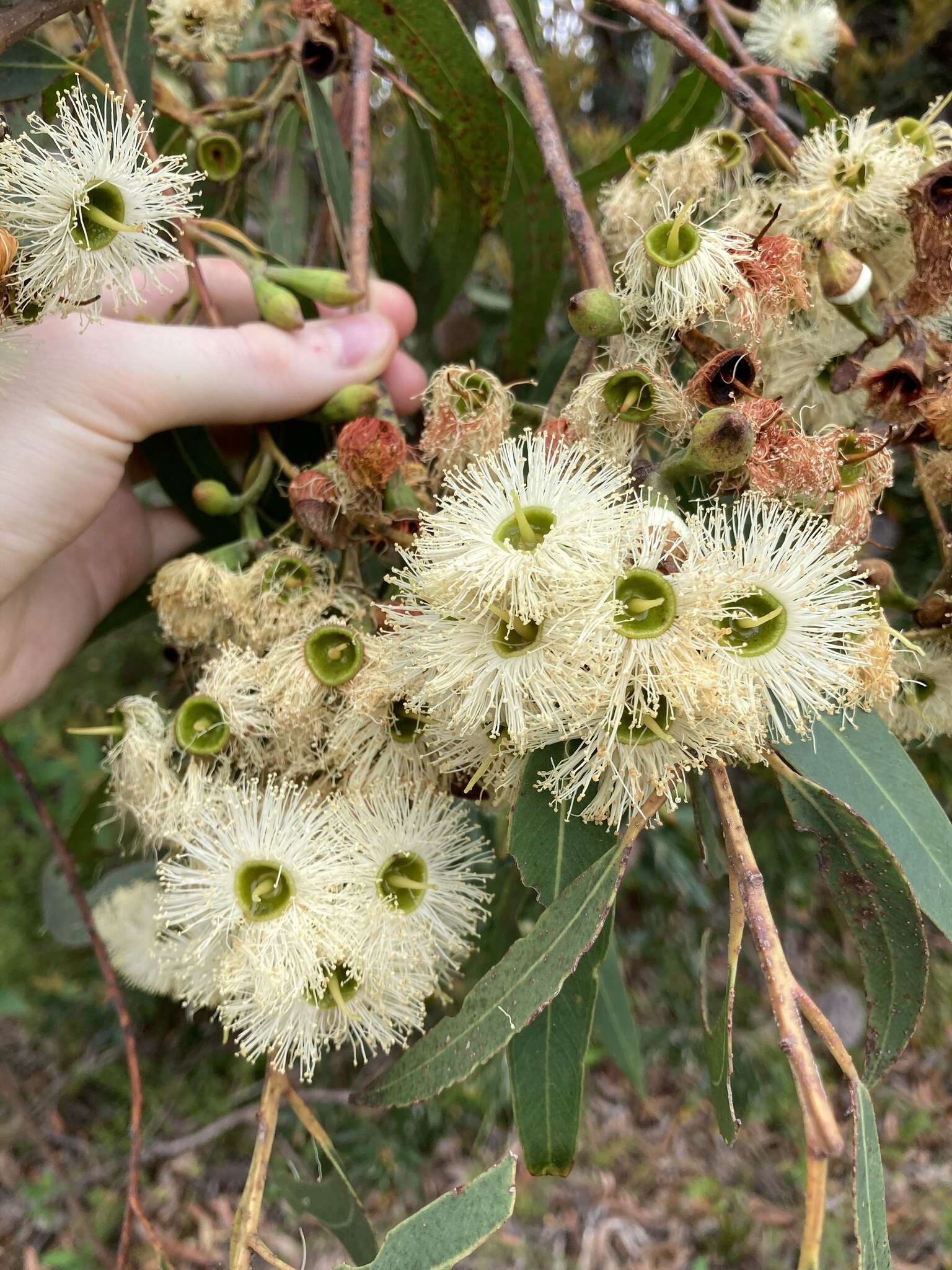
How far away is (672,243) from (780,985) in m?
0.59

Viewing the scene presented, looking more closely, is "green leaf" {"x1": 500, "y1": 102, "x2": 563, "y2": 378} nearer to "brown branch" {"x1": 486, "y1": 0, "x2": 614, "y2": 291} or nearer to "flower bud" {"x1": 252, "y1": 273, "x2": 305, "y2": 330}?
"brown branch" {"x1": 486, "y1": 0, "x2": 614, "y2": 291}

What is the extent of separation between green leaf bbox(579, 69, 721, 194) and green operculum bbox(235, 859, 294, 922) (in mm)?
982

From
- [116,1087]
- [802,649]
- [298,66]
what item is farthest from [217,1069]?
[298,66]

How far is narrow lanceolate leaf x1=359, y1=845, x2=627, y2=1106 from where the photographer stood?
646 mm

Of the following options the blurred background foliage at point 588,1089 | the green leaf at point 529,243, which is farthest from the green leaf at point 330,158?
the blurred background foliage at point 588,1089

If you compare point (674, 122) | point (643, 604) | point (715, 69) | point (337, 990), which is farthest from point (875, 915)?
point (674, 122)

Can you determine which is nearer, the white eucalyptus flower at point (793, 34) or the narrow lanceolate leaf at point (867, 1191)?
the narrow lanceolate leaf at point (867, 1191)

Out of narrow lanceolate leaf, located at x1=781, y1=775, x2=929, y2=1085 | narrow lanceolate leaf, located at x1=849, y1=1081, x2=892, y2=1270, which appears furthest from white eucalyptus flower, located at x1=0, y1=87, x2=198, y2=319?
narrow lanceolate leaf, located at x1=849, y1=1081, x2=892, y2=1270

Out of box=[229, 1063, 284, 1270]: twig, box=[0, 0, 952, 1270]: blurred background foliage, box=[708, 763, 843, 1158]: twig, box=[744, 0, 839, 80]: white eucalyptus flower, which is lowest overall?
box=[0, 0, 952, 1270]: blurred background foliage

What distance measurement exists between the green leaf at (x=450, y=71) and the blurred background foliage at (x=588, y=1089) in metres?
0.62

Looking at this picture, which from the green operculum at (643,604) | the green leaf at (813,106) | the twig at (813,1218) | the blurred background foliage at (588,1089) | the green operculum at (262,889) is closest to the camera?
the twig at (813,1218)

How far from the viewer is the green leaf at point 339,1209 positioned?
3.11ft

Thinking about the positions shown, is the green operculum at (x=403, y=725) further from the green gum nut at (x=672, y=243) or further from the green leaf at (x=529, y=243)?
the green leaf at (x=529, y=243)

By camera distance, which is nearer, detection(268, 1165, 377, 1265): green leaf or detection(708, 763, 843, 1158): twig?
detection(708, 763, 843, 1158): twig
